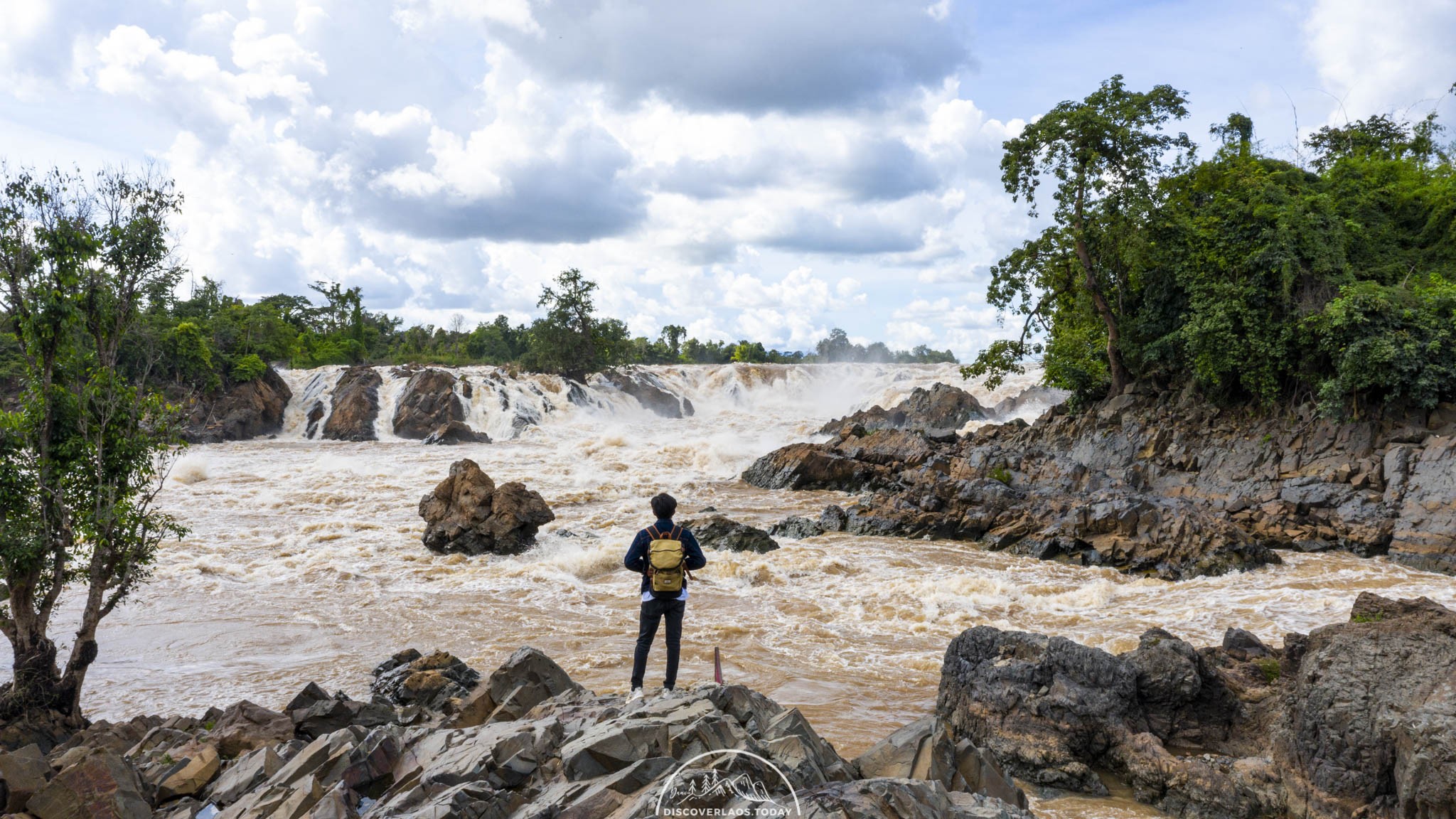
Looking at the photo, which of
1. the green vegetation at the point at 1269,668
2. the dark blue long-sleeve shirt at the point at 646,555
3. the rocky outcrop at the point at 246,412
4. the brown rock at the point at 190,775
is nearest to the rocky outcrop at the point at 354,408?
the rocky outcrop at the point at 246,412

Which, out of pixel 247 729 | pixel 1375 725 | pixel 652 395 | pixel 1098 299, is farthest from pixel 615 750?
pixel 652 395

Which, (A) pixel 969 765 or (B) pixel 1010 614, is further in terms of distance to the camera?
(B) pixel 1010 614

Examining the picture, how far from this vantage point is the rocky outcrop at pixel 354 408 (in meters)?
36.1

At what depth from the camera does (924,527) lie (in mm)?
16812

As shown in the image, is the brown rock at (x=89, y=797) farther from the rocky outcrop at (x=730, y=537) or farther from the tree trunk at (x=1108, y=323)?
the tree trunk at (x=1108, y=323)

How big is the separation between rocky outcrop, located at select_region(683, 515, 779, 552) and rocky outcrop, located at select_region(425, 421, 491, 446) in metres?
20.4

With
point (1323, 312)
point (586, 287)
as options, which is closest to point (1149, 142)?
point (1323, 312)

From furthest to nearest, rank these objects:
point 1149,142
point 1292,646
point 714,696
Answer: point 1149,142
point 1292,646
point 714,696

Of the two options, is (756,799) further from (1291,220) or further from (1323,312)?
(1291,220)

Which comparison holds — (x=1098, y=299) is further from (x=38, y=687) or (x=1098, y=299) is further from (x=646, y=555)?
(x=38, y=687)

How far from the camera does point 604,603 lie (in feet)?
41.2

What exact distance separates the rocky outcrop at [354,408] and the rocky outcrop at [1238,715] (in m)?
34.4

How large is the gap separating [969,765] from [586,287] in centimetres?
4378

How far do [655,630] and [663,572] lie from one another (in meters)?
0.53
